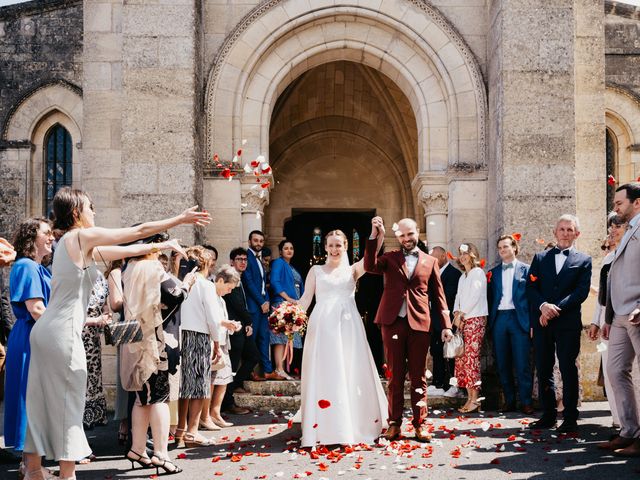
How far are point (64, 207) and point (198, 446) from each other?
3.02 meters

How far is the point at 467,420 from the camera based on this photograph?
8008 millimetres

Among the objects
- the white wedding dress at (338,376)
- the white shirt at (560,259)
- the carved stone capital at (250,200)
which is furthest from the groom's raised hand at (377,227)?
the carved stone capital at (250,200)

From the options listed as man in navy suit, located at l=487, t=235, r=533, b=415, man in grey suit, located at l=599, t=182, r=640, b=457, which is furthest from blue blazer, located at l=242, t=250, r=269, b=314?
man in grey suit, located at l=599, t=182, r=640, b=457

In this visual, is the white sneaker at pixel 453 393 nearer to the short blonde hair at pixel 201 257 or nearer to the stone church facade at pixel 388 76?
the stone church facade at pixel 388 76

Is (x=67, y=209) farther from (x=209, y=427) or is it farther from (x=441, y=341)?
(x=441, y=341)

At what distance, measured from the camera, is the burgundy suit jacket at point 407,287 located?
695cm

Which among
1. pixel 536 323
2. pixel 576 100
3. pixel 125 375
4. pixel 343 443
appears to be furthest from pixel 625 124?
pixel 125 375

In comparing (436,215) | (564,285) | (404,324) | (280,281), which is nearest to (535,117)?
(436,215)

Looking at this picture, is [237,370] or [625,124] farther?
[625,124]

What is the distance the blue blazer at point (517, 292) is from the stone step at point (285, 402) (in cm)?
101

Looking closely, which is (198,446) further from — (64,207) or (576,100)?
(576,100)

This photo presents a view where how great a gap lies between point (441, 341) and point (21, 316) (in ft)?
17.3

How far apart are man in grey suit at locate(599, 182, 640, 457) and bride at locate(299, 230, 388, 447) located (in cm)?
204

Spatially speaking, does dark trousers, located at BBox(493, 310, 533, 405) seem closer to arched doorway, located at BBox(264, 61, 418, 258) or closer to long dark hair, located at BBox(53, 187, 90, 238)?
long dark hair, located at BBox(53, 187, 90, 238)
